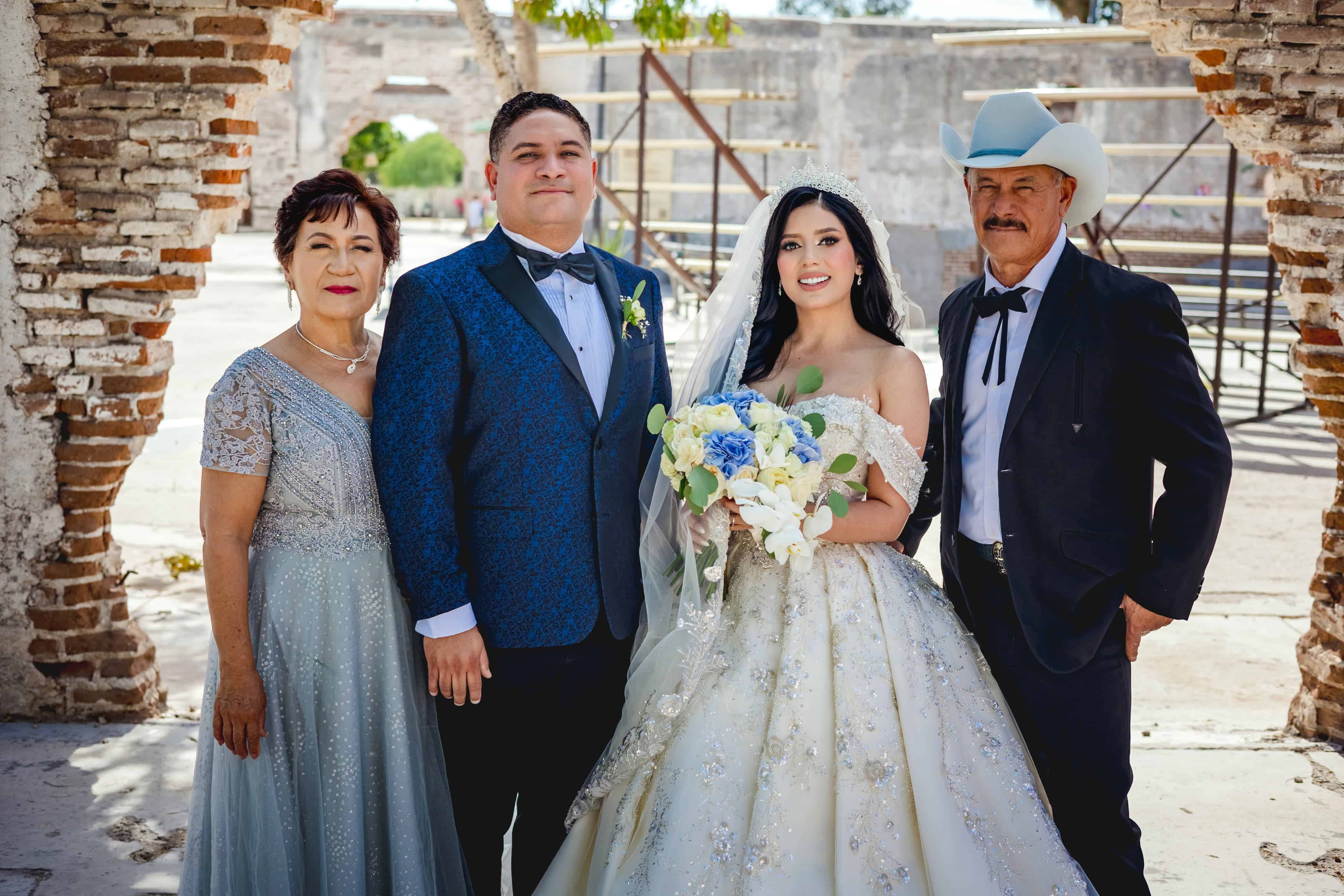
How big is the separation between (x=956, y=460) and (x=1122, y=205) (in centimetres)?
1693

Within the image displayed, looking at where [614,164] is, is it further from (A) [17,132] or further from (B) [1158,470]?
(A) [17,132]

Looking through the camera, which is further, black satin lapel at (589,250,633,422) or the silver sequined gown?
black satin lapel at (589,250,633,422)

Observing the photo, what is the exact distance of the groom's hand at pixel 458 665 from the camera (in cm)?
284

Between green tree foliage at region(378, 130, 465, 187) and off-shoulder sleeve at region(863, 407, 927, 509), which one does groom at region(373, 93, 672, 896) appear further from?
green tree foliage at region(378, 130, 465, 187)

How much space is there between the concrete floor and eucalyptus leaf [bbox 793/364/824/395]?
2.05m

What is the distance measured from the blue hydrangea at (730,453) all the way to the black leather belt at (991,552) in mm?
823

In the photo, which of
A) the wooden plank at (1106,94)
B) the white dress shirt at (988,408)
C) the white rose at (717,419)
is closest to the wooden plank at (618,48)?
the wooden plank at (1106,94)

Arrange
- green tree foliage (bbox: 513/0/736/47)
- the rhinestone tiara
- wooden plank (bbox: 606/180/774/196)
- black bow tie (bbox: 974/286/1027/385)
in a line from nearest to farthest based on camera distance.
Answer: black bow tie (bbox: 974/286/1027/385) < the rhinestone tiara < green tree foliage (bbox: 513/0/736/47) < wooden plank (bbox: 606/180/774/196)

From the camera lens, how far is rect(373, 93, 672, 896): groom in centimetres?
284

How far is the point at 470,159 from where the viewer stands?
32.2 m

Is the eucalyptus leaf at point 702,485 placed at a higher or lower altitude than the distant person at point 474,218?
lower

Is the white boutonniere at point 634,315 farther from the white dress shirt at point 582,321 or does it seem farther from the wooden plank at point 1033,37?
the wooden plank at point 1033,37

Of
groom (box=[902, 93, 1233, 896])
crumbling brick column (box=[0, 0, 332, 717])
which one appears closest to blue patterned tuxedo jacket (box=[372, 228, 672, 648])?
groom (box=[902, 93, 1233, 896])

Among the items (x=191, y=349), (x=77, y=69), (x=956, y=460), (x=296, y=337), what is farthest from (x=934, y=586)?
(x=191, y=349)
